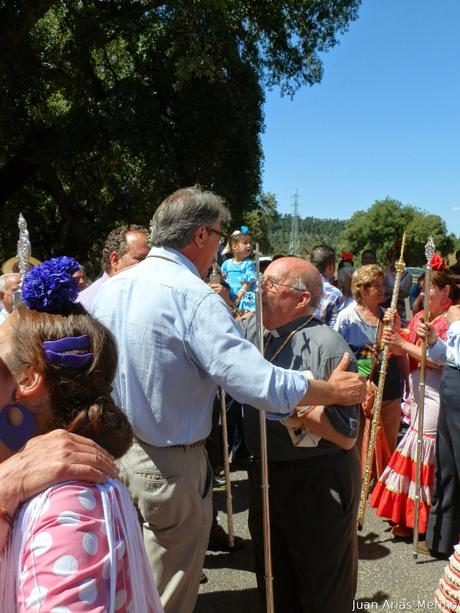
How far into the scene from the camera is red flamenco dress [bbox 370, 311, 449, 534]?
14.5 feet

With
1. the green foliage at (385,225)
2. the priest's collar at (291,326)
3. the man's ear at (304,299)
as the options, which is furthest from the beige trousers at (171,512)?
the green foliage at (385,225)

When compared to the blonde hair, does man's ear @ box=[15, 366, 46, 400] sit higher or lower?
lower

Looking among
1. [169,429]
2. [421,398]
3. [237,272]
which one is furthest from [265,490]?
[237,272]

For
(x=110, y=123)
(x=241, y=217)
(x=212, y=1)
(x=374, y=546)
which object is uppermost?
(x=212, y=1)

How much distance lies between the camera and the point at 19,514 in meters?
1.15

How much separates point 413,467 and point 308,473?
216cm

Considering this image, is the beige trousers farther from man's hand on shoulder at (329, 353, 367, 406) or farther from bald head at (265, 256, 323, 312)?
bald head at (265, 256, 323, 312)

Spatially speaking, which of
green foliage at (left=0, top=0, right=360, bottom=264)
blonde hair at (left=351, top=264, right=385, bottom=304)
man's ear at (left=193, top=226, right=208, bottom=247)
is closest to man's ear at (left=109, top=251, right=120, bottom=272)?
man's ear at (left=193, top=226, right=208, bottom=247)

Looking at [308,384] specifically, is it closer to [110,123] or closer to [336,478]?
[336,478]

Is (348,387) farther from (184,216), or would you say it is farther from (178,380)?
(184,216)

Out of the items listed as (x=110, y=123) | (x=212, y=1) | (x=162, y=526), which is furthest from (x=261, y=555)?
(x=110, y=123)

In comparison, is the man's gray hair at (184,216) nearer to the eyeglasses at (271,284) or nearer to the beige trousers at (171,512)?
the eyeglasses at (271,284)

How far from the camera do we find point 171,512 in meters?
2.34

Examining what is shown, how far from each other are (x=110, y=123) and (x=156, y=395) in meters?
11.5
